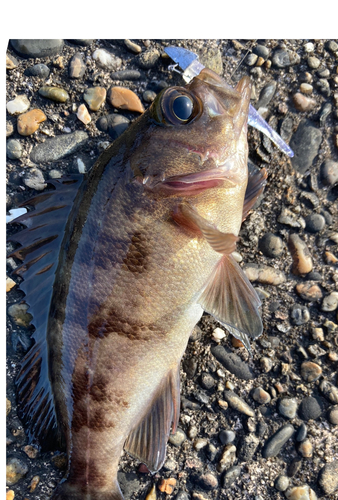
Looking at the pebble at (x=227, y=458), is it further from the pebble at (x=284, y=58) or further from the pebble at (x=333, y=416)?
the pebble at (x=284, y=58)

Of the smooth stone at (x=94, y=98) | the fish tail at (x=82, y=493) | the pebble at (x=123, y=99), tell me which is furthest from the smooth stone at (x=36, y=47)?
the fish tail at (x=82, y=493)

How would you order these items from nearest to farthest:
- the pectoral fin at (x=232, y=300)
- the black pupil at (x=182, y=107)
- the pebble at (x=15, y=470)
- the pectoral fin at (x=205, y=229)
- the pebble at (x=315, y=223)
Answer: the pectoral fin at (x=205, y=229) → the black pupil at (x=182, y=107) → the pectoral fin at (x=232, y=300) → the pebble at (x=15, y=470) → the pebble at (x=315, y=223)

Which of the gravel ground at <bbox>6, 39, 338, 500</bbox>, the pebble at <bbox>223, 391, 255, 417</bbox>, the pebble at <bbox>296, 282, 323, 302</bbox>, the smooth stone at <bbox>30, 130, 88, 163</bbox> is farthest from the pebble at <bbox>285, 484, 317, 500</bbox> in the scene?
the smooth stone at <bbox>30, 130, 88, 163</bbox>

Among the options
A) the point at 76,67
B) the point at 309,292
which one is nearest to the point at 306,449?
the point at 309,292

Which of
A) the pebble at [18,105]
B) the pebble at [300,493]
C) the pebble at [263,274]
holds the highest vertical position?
the pebble at [18,105]

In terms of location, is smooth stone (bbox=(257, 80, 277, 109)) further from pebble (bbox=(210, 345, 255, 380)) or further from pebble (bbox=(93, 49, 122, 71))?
pebble (bbox=(210, 345, 255, 380))

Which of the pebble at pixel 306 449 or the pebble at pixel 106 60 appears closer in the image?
the pebble at pixel 306 449
